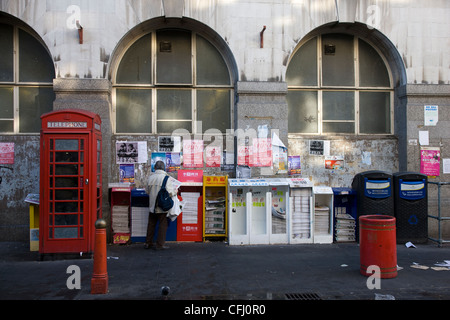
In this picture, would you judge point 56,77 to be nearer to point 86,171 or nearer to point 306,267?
point 86,171

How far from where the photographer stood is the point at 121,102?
1002 cm

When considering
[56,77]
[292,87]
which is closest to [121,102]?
[56,77]

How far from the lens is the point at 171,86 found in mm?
10062

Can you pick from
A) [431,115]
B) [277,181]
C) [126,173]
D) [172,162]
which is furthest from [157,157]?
[431,115]

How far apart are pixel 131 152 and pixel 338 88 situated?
571 centimetres

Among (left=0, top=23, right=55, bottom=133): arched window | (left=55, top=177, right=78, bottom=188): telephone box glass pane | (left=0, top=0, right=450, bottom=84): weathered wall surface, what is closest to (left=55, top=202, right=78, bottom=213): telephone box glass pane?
(left=55, top=177, right=78, bottom=188): telephone box glass pane

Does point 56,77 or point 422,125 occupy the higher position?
point 56,77

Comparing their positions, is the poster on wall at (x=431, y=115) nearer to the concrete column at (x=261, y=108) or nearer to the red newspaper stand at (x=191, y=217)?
the concrete column at (x=261, y=108)

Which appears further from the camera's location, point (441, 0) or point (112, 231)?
point (441, 0)

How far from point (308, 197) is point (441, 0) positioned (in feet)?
21.1

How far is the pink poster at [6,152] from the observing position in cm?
952

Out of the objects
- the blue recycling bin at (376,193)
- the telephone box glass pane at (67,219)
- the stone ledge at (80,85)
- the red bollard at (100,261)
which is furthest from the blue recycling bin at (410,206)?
the stone ledge at (80,85)

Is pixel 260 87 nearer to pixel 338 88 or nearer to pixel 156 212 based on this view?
pixel 338 88
